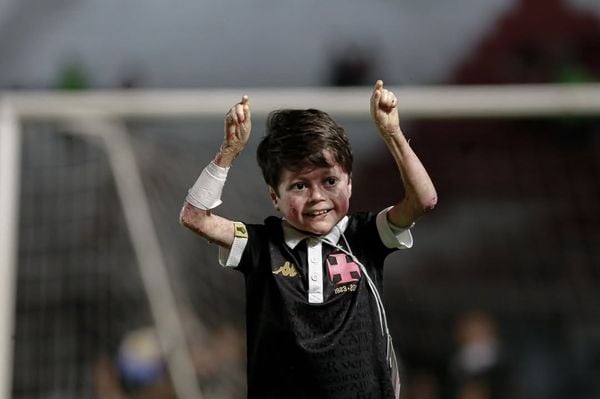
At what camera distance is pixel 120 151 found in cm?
607

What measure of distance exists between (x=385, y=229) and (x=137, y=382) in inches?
148

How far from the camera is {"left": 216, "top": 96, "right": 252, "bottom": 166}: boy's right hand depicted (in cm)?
290

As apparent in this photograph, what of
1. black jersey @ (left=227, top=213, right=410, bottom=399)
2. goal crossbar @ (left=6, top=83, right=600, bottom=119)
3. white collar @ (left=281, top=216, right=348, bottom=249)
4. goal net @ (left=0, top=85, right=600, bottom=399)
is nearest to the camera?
black jersey @ (left=227, top=213, right=410, bottom=399)

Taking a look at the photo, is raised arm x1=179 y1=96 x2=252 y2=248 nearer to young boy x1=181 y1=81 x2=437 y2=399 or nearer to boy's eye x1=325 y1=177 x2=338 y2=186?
young boy x1=181 y1=81 x2=437 y2=399

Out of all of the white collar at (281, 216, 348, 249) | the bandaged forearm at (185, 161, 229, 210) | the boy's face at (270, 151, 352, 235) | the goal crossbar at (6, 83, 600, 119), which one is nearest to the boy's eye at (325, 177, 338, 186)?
the boy's face at (270, 151, 352, 235)

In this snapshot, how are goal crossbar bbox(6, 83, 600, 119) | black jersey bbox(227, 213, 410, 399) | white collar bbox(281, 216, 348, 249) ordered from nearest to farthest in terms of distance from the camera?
1. black jersey bbox(227, 213, 410, 399)
2. white collar bbox(281, 216, 348, 249)
3. goal crossbar bbox(6, 83, 600, 119)

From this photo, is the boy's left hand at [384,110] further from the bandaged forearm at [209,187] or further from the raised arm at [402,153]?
the bandaged forearm at [209,187]

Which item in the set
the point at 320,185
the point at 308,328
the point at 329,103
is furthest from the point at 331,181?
the point at 329,103

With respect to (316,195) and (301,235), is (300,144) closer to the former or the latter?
(316,195)

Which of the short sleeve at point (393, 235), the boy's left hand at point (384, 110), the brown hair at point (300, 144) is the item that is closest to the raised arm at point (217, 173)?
the brown hair at point (300, 144)

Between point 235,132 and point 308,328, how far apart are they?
522 mm

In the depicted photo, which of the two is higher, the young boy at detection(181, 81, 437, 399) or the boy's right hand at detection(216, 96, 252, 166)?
the boy's right hand at detection(216, 96, 252, 166)

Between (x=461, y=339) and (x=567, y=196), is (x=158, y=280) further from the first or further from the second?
(x=567, y=196)

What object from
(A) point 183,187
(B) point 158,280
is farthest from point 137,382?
(A) point 183,187
